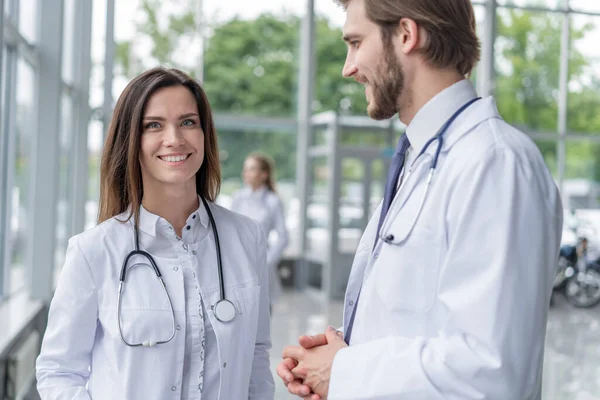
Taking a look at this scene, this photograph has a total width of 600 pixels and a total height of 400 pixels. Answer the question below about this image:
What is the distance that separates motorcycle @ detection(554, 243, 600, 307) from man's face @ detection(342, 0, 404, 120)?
30.5 feet

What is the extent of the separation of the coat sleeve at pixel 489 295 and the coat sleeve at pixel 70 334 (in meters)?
0.78

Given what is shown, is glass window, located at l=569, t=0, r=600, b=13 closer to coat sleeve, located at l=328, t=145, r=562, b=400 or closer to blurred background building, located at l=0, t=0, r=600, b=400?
blurred background building, located at l=0, t=0, r=600, b=400

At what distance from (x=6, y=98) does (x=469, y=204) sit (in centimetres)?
453

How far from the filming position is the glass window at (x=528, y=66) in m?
12.5

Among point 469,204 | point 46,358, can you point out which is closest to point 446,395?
point 469,204

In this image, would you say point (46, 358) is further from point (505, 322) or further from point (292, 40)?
point (292, 40)

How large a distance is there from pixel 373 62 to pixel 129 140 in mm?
723

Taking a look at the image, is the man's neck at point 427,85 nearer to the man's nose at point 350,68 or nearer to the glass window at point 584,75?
the man's nose at point 350,68

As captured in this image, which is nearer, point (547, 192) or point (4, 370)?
point (547, 192)

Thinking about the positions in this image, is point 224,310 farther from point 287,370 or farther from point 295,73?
point 295,73

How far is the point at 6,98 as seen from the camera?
5102 millimetres

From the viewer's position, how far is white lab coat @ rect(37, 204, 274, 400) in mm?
1780

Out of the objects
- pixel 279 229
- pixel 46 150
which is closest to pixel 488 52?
pixel 279 229

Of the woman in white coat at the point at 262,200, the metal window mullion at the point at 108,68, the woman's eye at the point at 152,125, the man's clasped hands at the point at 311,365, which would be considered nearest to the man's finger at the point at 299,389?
the man's clasped hands at the point at 311,365
